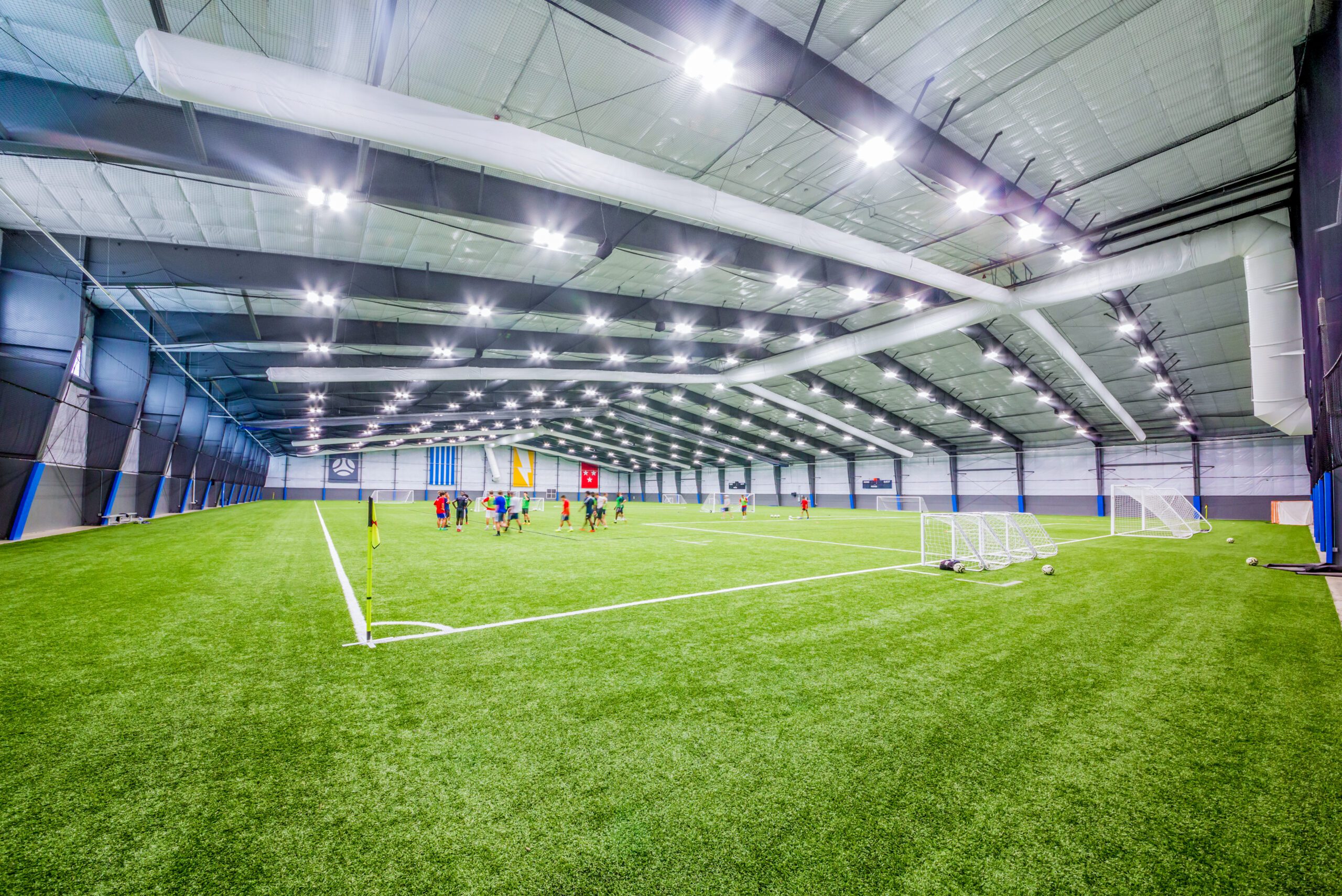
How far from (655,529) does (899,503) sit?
32.5m

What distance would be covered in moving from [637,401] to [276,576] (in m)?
35.2

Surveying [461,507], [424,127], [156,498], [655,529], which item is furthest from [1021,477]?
[156,498]

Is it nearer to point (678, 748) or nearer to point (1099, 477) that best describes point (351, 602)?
point (678, 748)

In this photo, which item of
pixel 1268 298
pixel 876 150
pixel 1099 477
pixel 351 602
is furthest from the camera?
pixel 1099 477

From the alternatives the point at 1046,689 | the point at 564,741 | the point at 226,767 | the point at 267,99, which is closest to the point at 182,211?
the point at 267,99

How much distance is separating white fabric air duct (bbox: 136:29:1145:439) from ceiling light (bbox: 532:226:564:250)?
0.64ft

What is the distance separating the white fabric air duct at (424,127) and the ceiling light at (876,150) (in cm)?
260

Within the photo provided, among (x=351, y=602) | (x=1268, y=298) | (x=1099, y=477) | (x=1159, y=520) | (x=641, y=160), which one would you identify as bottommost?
(x=351, y=602)

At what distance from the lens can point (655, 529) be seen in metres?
24.4

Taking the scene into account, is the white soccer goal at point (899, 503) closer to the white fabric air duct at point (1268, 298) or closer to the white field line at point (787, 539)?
the white field line at point (787, 539)

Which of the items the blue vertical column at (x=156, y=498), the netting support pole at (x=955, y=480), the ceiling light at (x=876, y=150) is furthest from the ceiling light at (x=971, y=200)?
the blue vertical column at (x=156, y=498)

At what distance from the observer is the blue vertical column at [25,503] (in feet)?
51.4

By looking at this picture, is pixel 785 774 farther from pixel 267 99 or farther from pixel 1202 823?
pixel 267 99

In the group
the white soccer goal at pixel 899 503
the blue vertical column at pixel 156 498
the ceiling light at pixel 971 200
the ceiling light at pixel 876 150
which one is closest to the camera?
the ceiling light at pixel 876 150
